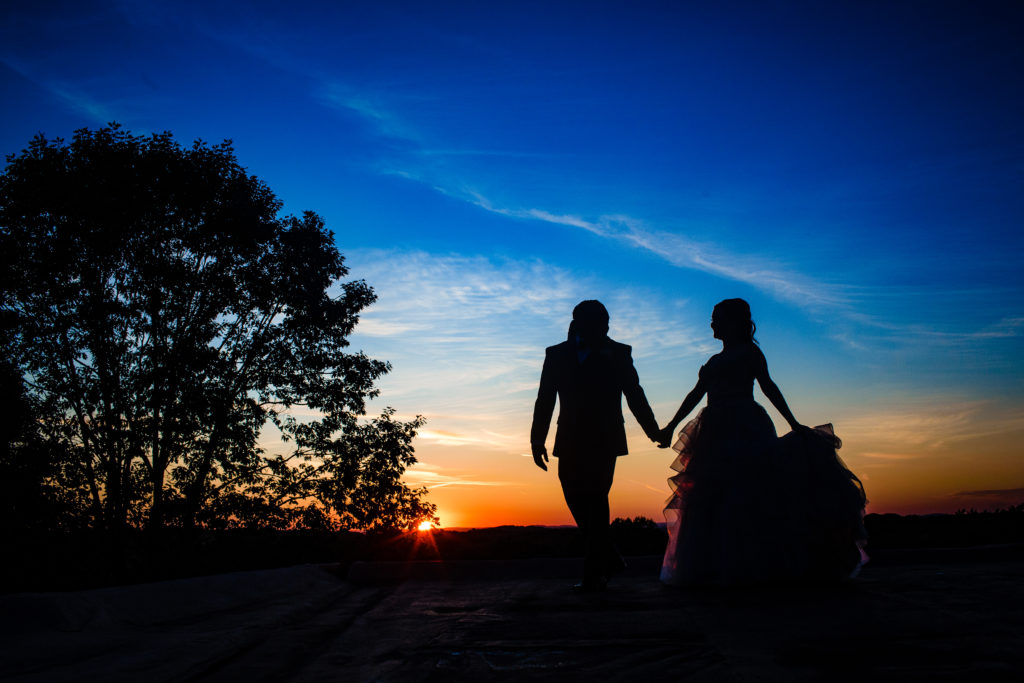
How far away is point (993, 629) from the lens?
10.4 feet

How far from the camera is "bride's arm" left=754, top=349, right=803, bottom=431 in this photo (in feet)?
20.7

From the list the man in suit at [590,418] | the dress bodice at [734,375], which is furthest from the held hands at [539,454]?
the dress bodice at [734,375]

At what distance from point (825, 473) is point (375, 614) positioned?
3914 millimetres

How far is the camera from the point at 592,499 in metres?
6.13

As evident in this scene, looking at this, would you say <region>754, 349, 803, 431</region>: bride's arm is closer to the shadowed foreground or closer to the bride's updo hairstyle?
the bride's updo hairstyle

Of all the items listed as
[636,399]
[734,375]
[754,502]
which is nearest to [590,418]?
[636,399]

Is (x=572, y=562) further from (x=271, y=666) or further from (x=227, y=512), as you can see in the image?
(x=227, y=512)

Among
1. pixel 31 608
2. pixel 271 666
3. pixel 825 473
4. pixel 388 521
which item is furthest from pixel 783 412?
pixel 388 521

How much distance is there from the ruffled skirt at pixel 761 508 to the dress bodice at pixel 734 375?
11cm

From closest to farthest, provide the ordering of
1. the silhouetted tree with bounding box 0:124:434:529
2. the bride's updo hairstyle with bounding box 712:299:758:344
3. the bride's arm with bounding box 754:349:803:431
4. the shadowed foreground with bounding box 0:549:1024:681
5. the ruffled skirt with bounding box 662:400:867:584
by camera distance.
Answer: the shadowed foreground with bounding box 0:549:1024:681, the ruffled skirt with bounding box 662:400:867:584, the bride's arm with bounding box 754:349:803:431, the bride's updo hairstyle with bounding box 712:299:758:344, the silhouetted tree with bounding box 0:124:434:529

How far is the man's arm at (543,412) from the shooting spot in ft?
21.0

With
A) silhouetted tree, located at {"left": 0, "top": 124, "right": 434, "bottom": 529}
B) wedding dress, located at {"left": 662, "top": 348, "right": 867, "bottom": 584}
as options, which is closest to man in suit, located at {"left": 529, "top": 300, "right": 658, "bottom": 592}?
wedding dress, located at {"left": 662, "top": 348, "right": 867, "bottom": 584}

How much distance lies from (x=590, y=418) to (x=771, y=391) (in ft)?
5.58

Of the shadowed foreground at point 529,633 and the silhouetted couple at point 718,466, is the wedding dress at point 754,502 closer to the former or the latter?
the silhouetted couple at point 718,466
